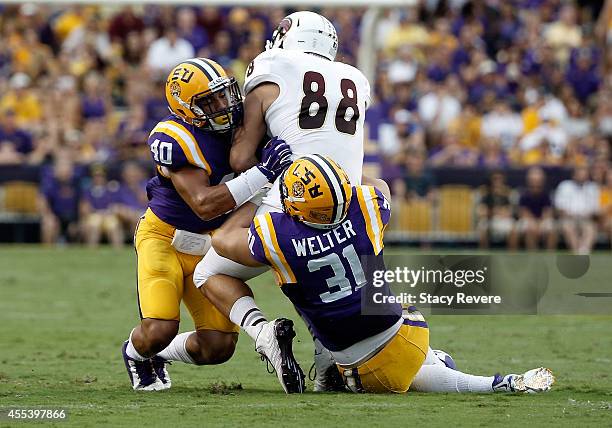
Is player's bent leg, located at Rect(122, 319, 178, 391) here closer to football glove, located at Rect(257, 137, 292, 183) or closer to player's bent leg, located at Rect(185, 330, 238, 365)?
player's bent leg, located at Rect(185, 330, 238, 365)

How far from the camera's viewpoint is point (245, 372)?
7406mm

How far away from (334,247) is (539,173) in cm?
1067

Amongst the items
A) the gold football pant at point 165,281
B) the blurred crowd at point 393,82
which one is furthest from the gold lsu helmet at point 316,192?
the blurred crowd at point 393,82

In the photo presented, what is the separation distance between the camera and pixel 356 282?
6.03 meters

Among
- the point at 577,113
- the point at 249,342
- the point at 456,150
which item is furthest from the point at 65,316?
the point at 577,113

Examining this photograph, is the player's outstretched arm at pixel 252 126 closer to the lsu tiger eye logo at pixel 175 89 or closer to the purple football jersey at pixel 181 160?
the purple football jersey at pixel 181 160

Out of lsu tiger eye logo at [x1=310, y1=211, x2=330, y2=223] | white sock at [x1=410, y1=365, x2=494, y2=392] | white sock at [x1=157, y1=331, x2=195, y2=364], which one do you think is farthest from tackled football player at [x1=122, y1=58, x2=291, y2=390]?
white sock at [x1=410, y1=365, x2=494, y2=392]

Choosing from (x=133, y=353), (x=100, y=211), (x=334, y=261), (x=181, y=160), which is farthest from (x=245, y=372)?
(x=100, y=211)

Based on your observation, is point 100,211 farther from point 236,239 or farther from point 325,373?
point 236,239

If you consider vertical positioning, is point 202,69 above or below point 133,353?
above

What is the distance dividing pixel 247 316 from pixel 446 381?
1.11 meters

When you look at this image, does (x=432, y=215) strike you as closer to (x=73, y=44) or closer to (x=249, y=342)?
(x=73, y=44)

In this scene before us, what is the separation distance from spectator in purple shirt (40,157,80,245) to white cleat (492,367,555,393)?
35.0 feet

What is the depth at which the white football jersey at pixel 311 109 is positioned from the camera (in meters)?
6.51
